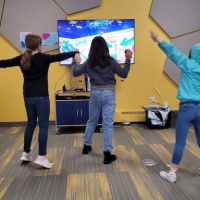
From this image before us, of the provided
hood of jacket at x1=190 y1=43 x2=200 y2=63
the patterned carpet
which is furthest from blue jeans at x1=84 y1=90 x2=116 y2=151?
hood of jacket at x1=190 y1=43 x2=200 y2=63

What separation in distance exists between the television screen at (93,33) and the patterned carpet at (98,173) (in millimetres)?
1433

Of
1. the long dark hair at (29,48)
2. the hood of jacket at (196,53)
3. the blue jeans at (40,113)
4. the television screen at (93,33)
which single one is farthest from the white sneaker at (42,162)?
the television screen at (93,33)

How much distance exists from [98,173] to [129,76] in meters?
2.14

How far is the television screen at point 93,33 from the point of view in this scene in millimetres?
3524

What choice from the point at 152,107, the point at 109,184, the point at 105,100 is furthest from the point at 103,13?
the point at 109,184

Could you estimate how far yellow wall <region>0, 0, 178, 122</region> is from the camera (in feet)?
12.1

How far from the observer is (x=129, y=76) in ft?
12.9

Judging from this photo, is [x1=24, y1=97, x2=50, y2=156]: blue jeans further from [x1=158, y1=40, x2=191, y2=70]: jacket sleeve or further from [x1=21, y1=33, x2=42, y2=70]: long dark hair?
[x1=158, y1=40, x2=191, y2=70]: jacket sleeve

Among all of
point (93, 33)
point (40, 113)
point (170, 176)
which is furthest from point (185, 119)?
point (93, 33)

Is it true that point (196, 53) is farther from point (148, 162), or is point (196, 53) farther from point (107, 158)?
point (107, 158)

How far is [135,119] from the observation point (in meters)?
4.02

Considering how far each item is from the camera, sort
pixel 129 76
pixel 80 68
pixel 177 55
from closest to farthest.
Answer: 1. pixel 177 55
2. pixel 80 68
3. pixel 129 76

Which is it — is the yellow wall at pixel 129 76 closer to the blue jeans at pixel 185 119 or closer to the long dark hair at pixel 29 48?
the long dark hair at pixel 29 48

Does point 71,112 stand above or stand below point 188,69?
below
